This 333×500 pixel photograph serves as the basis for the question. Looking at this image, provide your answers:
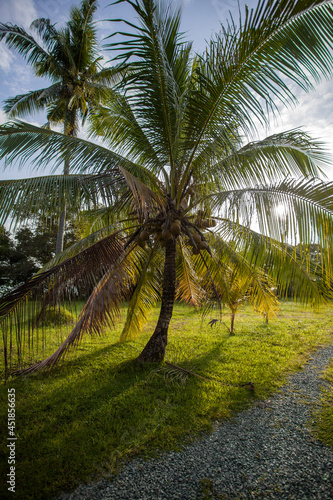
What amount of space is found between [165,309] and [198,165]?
2.83 metres

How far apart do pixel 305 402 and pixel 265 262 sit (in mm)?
2238

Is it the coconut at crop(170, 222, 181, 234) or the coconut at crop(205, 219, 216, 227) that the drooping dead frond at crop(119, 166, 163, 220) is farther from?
the coconut at crop(205, 219, 216, 227)

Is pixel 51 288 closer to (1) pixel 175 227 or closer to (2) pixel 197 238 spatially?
(1) pixel 175 227

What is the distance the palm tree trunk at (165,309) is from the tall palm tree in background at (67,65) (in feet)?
20.2

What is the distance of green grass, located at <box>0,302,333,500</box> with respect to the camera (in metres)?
2.82

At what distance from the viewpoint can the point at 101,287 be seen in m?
4.29

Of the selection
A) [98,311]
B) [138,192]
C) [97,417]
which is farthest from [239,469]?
[138,192]

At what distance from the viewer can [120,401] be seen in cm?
404

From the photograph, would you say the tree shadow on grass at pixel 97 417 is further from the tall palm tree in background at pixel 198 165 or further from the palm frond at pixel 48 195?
the palm frond at pixel 48 195

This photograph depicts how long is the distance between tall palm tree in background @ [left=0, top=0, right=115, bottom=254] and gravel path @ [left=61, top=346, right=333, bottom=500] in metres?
8.79

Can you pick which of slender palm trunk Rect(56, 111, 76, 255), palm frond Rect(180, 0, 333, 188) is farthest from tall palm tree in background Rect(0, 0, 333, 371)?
slender palm trunk Rect(56, 111, 76, 255)

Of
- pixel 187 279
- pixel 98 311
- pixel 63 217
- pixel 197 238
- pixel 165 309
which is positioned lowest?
pixel 165 309

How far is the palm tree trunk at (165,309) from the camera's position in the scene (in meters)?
5.35

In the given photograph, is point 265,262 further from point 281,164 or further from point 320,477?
point 320,477
